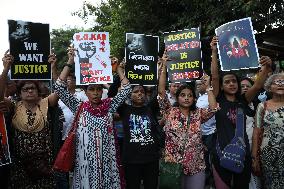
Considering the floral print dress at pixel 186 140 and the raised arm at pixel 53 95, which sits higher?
the raised arm at pixel 53 95

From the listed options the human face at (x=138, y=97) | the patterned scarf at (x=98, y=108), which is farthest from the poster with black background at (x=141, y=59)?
the patterned scarf at (x=98, y=108)

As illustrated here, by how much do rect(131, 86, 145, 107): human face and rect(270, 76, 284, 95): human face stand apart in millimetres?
1667

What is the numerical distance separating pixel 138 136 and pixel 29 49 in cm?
180

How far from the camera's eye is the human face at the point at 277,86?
4.68 meters

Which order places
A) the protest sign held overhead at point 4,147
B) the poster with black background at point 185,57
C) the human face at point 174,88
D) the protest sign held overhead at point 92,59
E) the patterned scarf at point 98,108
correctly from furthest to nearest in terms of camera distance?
1. the human face at point 174,88
2. the poster with black background at point 185,57
3. the protest sign held overhead at point 92,59
4. the patterned scarf at point 98,108
5. the protest sign held overhead at point 4,147

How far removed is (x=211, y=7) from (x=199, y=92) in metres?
4.24

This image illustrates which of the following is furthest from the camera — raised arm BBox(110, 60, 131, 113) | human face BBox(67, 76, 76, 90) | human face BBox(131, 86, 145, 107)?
human face BBox(67, 76, 76, 90)

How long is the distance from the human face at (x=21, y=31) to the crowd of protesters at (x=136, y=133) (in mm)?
342

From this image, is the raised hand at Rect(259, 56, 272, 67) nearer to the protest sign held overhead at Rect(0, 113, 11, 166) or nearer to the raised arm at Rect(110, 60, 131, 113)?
the raised arm at Rect(110, 60, 131, 113)

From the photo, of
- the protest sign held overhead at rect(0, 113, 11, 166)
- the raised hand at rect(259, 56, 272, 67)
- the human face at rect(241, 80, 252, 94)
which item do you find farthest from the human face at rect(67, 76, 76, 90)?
the raised hand at rect(259, 56, 272, 67)

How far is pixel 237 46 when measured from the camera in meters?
5.08

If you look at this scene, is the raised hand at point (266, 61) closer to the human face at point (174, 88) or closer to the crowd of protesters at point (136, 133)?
the crowd of protesters at point (136, 133)

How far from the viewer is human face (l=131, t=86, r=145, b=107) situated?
505 cm

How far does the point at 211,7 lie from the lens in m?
11.0
